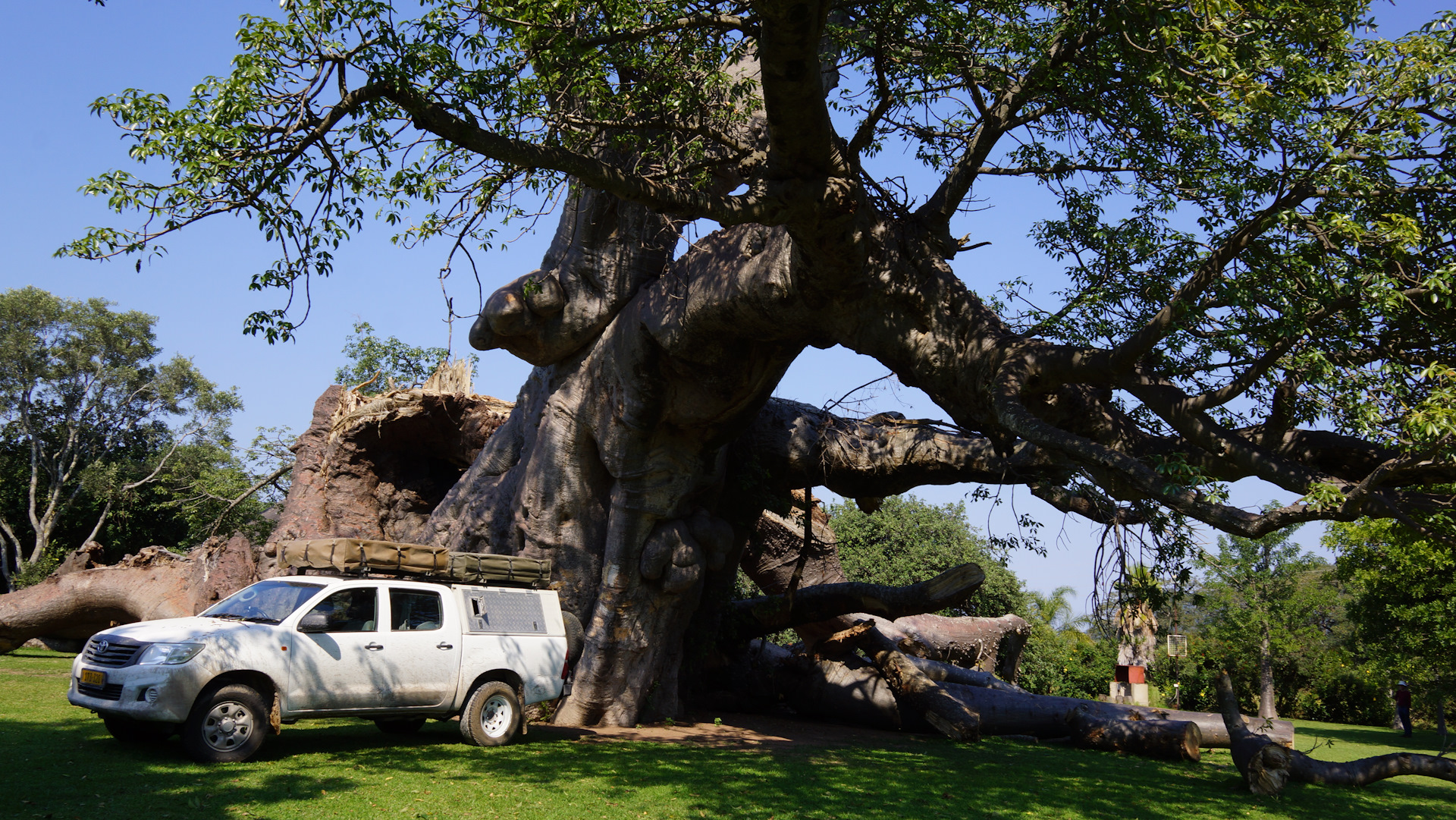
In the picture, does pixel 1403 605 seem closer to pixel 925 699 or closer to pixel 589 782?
pixel 925 699

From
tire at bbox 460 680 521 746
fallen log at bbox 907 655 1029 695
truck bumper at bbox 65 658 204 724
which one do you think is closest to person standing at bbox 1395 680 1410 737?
fallen log at bbox 907 655 1029 695

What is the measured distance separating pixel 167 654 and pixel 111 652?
0.66m

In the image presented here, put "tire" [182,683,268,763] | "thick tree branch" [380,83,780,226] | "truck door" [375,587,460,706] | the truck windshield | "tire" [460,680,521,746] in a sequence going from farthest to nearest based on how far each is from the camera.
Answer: "tire" [460,680,521,746] < "truck door" [375,587,460,706] < the truck windshield < "tire" [182,683,268,763] < "thick tree branch" [380,83,780,226]

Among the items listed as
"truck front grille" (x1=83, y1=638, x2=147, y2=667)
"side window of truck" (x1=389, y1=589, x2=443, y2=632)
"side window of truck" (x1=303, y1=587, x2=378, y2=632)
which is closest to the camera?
"truck front grille" (x1=83, y1=638, x2=147, y2=667)

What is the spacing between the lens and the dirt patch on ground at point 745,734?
412 inches

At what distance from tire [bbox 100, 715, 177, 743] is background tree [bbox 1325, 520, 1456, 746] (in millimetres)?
19164

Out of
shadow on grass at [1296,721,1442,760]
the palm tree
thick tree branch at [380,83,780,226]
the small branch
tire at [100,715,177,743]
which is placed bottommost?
shadow on grass at [1296,721,1442,760]

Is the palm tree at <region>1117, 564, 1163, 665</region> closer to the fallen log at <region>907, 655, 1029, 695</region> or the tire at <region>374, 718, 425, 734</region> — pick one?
the tire at <region>374, 718, 425, 734</region>

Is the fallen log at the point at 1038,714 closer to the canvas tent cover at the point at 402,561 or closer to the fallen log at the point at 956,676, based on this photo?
the fallen log at the point at 956,676

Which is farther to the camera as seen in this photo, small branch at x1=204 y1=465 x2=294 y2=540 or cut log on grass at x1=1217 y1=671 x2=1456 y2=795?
small branch at x1=204 y1=465 x2=294 y2=540

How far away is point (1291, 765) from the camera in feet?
30.7

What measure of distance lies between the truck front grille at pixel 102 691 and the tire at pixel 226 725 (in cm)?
55

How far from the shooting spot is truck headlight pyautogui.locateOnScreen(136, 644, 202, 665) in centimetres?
692

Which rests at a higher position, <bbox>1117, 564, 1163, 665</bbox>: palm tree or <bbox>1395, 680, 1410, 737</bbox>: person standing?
<bbox>1117, 564, 1163, 665</bbox>: palm tree
